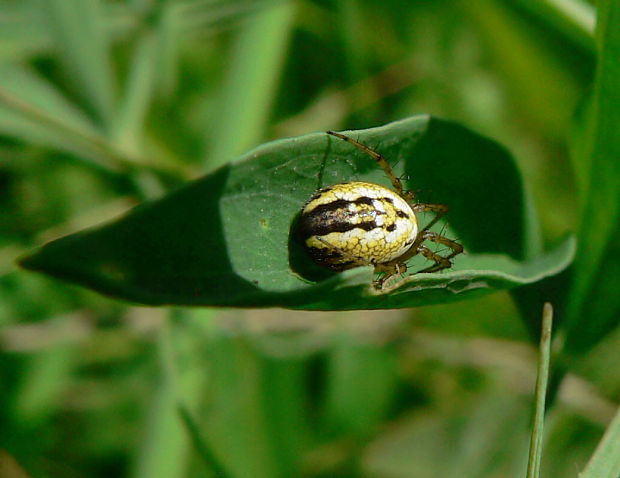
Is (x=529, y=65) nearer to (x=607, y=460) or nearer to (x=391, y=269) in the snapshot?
(x=391, y=269)

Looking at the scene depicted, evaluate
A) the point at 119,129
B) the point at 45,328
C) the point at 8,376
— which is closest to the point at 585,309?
the point at 119,129

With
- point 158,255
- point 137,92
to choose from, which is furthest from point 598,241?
point 137,92

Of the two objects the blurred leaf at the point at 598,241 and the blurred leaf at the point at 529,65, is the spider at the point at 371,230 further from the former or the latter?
the blurred leaf at the point at 529,65

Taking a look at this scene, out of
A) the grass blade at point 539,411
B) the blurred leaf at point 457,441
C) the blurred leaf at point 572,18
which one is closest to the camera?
the grass blade at point 539,411

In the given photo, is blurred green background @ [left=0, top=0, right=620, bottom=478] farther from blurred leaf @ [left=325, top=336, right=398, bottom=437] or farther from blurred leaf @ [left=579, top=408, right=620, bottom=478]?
blurred leaf @ [left=579, top=408, right=620, bottom=478]

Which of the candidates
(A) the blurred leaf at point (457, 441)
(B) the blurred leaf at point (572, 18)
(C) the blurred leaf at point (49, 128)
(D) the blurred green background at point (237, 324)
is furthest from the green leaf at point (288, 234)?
(A) the blurred leaf at point (457, 441)

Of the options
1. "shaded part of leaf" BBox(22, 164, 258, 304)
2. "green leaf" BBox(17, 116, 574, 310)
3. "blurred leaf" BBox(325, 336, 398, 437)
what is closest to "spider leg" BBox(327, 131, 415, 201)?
"green leaf" BBox(17, 116, 574, 310)
